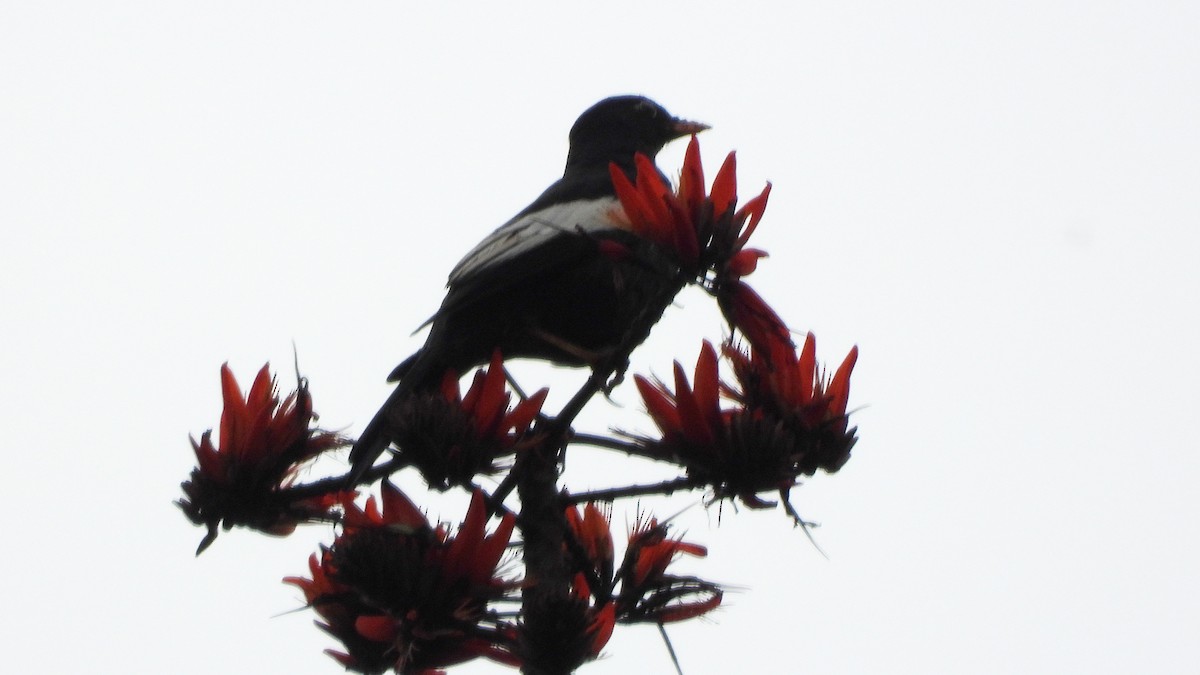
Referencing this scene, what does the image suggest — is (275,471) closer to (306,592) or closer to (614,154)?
(306,592)

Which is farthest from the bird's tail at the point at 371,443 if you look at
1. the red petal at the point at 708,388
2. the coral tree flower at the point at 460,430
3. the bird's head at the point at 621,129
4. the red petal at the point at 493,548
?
the bird's head at the point at 621,129

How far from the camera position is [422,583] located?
8.04 feet

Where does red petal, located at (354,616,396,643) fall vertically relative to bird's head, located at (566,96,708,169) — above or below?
below

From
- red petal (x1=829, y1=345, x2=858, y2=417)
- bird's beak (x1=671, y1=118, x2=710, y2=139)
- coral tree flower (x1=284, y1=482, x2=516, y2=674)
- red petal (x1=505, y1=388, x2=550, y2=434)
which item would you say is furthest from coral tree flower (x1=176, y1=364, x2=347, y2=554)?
bird's beak (x1=671, y1=118, x2=710, y2=139)

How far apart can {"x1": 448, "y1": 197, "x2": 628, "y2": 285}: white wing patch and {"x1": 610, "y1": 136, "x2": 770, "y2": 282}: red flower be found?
34.5 inches

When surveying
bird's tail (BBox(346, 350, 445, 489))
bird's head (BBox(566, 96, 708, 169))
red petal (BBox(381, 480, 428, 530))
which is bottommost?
red petal (BBox(381, 480, 428, 530))

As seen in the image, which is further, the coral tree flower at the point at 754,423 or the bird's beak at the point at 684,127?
the bird's beak at the point at 684,127

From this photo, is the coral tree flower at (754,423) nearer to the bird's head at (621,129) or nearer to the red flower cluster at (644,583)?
the red flower cluster at (644,583)

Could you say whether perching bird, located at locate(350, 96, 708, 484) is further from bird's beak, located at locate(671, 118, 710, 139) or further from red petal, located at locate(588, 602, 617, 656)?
bird's beak, located at locate(671, 118, 710, 139)

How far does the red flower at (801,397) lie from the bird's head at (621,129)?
3094mm

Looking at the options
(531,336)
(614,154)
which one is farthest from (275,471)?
(614,154)

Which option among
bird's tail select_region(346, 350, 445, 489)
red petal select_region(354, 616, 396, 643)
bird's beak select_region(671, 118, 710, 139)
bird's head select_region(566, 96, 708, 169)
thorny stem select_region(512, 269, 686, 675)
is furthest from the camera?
bird's beak select_region(671, 118, 710, 139)

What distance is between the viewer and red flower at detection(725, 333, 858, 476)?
2.62 m

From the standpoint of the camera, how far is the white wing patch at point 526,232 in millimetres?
3703
